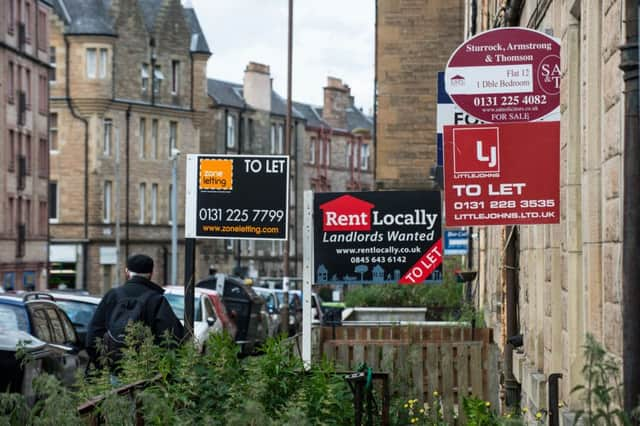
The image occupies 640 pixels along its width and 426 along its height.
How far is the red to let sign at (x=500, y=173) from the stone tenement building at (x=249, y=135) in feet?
260

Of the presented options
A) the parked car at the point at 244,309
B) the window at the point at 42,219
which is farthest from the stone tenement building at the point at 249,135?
the parked car at the point at 244,309

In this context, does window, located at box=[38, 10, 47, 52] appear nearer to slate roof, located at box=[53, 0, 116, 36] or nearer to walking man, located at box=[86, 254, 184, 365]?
slate roof, located at box=[53, 0, 116, 36]

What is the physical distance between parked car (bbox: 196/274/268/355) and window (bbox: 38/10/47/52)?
110 ft

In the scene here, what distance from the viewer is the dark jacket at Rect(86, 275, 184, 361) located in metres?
11.7

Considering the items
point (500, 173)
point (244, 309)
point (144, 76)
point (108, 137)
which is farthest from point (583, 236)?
point (144, 76)

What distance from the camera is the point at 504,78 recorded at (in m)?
8.77

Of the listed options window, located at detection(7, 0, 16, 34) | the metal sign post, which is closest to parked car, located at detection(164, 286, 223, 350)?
the metal sign post

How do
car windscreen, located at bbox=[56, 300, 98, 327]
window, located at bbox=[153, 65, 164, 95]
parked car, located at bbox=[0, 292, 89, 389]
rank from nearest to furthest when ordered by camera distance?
parked car, located at bbox=[0, 292, 89, 389]
car windscreen, located at bbox=[56, 300, 98, 327]
window, located at bbox=[153, 65, 164, 95]

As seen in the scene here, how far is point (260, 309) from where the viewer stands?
119ft

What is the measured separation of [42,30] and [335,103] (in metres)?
43.1

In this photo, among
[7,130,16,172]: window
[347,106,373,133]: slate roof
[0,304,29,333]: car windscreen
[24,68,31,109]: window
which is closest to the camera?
[0,304,29,333]: car windscreen

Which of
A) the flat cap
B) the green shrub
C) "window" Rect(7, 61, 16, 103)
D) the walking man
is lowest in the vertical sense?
the green shrub

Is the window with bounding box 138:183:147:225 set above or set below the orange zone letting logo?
above

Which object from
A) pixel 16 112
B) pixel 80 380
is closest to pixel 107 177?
pixel 16 112
